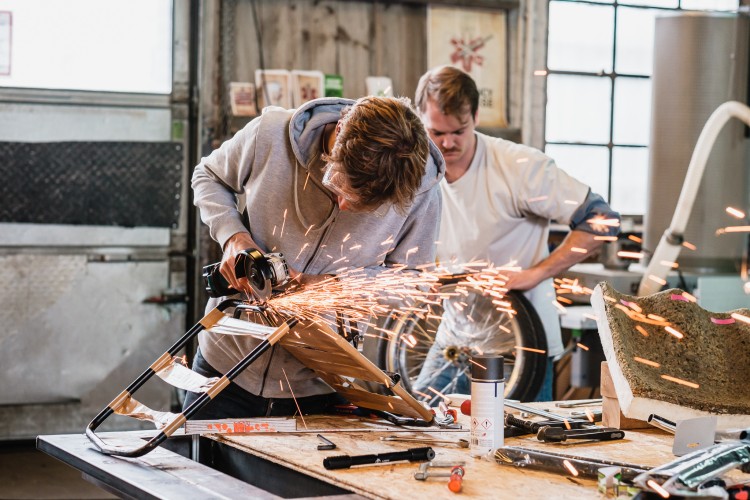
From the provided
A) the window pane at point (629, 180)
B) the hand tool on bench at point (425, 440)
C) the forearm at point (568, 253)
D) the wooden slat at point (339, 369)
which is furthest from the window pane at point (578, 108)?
the hand tool on bench at point (425, 440)

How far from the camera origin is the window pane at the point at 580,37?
→ 19.2 feet

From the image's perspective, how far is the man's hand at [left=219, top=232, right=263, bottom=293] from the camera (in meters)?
2.33

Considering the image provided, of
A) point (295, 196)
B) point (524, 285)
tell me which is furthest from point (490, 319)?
point (295, 196)

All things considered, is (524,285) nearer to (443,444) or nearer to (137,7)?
(443,444)

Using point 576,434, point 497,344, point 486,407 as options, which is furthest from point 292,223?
point 497,344

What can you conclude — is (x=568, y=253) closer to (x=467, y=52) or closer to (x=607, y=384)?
(x=607, y=384)

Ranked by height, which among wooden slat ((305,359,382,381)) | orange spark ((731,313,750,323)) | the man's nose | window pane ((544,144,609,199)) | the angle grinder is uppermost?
the man's nose

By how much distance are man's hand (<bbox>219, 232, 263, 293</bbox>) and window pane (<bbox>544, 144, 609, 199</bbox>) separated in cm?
368

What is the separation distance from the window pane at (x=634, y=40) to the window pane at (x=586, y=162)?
55 cm

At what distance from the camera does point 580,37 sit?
5.91 m

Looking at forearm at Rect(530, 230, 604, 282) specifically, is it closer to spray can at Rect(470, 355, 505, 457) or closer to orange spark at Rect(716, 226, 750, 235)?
spray can at Rect(470, 355, 505, 457)

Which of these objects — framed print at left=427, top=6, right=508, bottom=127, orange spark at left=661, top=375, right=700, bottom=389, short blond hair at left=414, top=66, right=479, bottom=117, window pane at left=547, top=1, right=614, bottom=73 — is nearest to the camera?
orange spark at left=661, top=375, right=700, bottom=389

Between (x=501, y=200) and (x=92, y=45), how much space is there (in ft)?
8.69

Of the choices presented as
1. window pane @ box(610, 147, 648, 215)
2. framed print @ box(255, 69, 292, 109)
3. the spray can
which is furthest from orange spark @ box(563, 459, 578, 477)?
window pane @ box(610, 147, 648, 215)
